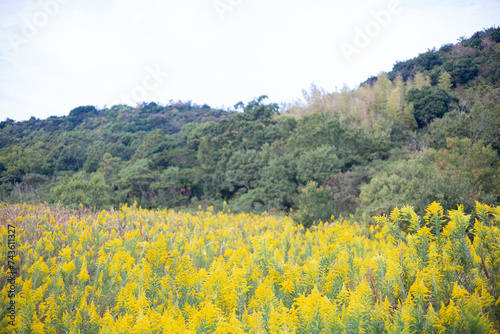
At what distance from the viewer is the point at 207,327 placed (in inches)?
65.9

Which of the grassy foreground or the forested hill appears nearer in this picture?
the grassy foreground

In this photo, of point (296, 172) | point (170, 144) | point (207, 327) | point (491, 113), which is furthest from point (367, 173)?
point (170, 144)

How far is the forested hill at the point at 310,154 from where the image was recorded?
11805 mm

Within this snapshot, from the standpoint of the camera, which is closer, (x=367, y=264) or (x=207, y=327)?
(x=207, y=327)

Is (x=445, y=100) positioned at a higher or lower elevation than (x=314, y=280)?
higher

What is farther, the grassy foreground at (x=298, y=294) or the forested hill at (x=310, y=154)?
the forested hill at (x=310, y=154)

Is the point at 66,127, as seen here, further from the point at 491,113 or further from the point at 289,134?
the point at 491,113

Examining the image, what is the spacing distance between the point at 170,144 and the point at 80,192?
1638 cm

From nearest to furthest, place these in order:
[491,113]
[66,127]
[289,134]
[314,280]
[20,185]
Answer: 1. [314,280]
2. [491,113]
3. [20,185]
4. [289,134]
5. [66,127]

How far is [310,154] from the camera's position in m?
18.7

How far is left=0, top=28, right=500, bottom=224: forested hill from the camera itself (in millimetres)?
11805

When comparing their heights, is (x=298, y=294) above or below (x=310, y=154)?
below

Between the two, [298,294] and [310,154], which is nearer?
[298,294]

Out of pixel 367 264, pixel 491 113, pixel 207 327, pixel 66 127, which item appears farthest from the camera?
pixel 66 127
